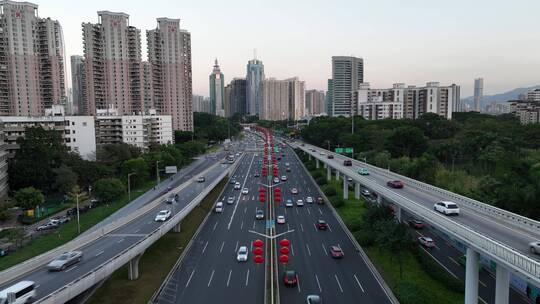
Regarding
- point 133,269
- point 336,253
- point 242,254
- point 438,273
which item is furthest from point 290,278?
point 133,269

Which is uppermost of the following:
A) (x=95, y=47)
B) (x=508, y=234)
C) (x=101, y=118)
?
(x=95, y=47)

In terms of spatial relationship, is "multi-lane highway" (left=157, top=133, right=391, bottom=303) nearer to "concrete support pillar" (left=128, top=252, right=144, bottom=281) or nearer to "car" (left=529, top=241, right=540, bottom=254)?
"concrete support pillar" (left=128, top=252, right=144, bottom=281)

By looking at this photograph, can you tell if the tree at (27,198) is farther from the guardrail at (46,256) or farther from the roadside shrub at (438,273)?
the roadside shrub at (438,273)

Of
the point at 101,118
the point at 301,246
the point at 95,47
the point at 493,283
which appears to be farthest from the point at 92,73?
the point at 493,283

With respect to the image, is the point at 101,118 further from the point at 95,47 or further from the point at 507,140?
the point at 507,140

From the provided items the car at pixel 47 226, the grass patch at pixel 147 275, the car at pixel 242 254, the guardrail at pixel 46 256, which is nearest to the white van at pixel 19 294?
the guardrail at pixel 46 256

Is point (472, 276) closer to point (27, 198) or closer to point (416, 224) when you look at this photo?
point (416, 224)
